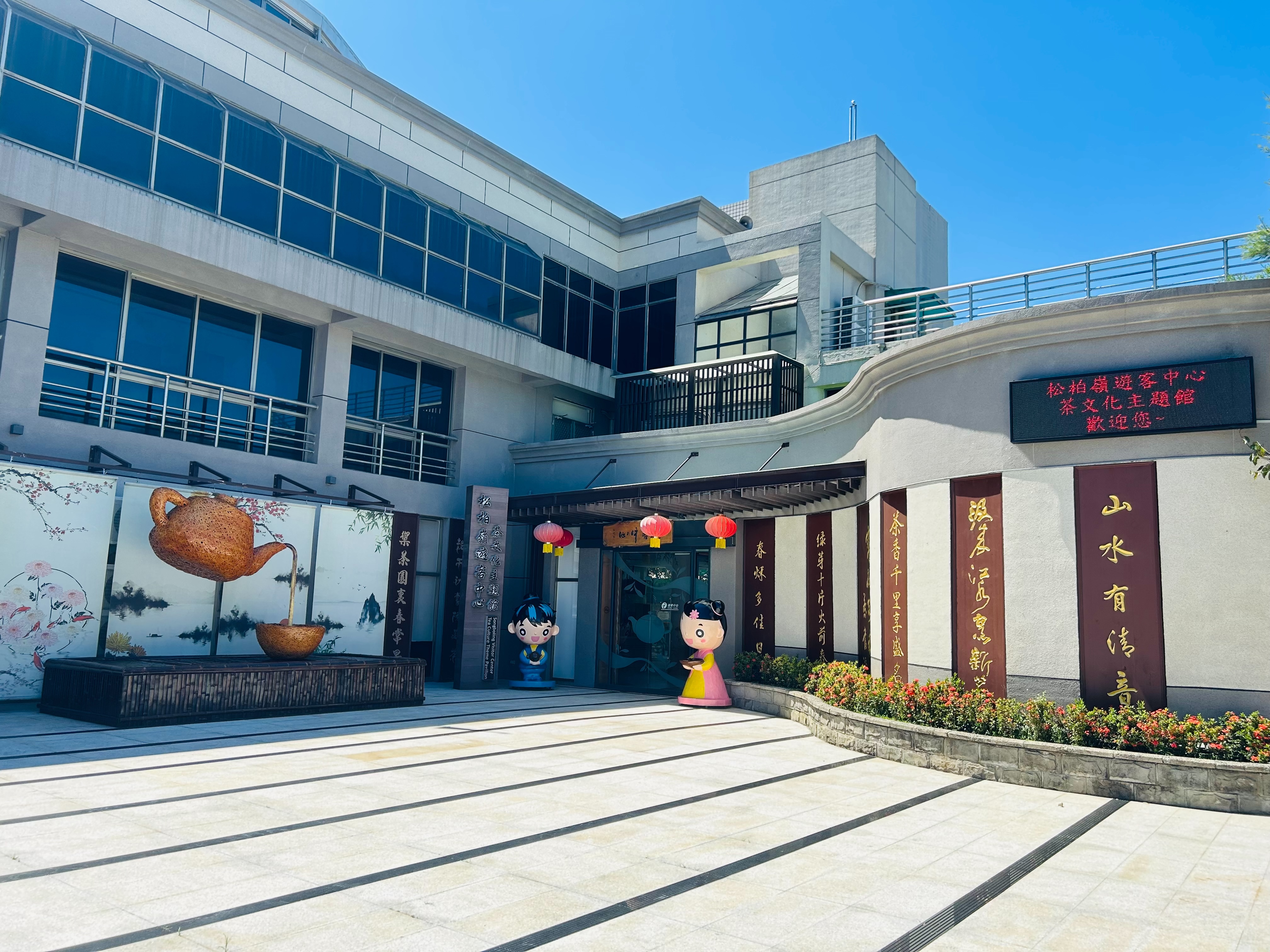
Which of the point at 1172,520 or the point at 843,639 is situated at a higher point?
the point at 1172,520

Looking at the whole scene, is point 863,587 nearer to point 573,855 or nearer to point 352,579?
point 352,579

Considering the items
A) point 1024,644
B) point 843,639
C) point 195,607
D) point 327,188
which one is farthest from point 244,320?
point 1024,644

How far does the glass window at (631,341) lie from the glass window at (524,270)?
3.05 m

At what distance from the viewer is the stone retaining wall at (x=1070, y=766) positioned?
8453 mm

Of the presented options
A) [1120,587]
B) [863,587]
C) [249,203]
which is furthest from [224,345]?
[1120,587]

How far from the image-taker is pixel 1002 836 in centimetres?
729

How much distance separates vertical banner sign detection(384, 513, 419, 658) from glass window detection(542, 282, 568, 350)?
6.18m

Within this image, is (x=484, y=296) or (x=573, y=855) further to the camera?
(x=484, y=296)

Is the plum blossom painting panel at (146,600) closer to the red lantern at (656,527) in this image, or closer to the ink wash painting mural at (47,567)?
the ink wash painting mural at (47,567)

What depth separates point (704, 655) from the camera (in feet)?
54.1

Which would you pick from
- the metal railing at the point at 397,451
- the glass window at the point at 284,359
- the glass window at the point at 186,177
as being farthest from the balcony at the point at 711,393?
the glass window at the point at 186,177

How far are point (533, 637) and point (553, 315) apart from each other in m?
8.13

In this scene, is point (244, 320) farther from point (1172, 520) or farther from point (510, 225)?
point (1172, 520)

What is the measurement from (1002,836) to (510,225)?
17.7 meters
